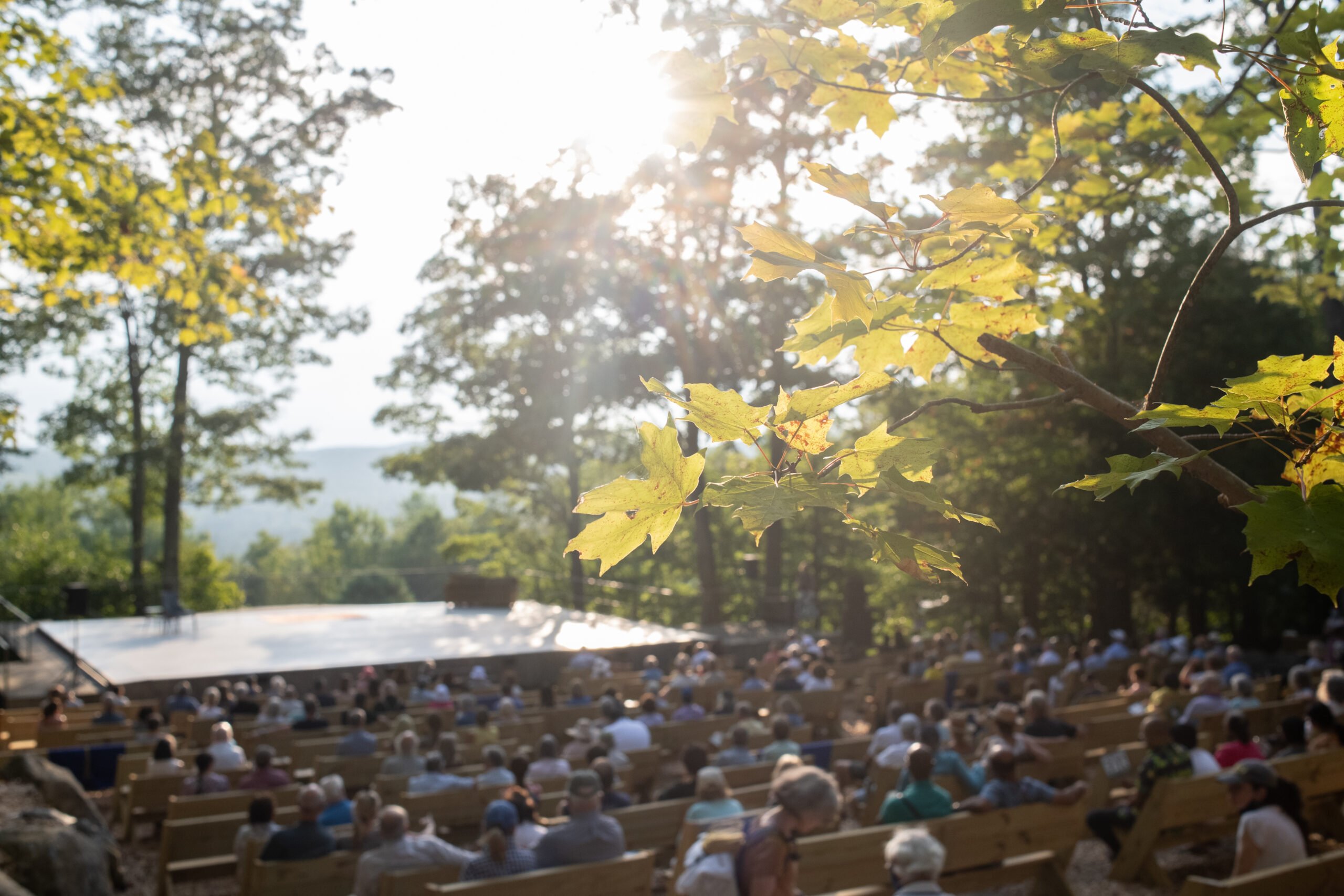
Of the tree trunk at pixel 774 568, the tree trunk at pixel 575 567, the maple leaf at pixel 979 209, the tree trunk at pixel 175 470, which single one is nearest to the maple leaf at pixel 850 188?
the maple leaf at pixel 979 209

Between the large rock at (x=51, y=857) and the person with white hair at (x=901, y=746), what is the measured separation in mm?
4895

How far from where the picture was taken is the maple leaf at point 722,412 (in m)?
1.32

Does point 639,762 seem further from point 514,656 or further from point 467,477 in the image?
point 467,477

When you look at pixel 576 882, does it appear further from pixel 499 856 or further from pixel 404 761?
pixel 404 761

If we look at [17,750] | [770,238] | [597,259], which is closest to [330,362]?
[597,259]

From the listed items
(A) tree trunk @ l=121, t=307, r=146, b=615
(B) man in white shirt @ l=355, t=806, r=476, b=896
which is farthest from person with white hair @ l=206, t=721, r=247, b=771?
(A) tree trunk @ l=121, t=307, r=146, b=615

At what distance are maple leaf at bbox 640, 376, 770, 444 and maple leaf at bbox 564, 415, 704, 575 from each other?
5 cm

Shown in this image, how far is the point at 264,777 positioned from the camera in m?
7.02

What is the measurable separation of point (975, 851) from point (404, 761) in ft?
14.1

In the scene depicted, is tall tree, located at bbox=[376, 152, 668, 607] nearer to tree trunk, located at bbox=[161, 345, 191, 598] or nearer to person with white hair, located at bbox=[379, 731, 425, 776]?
tree trunk, located at bbox=[161, 345, 191, 598]

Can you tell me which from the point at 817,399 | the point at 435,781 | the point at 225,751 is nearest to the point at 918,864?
the point at 817,399

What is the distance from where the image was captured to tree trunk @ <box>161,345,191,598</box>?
91.2 feet

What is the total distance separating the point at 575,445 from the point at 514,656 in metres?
16.7

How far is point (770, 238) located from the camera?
1.38 meters
